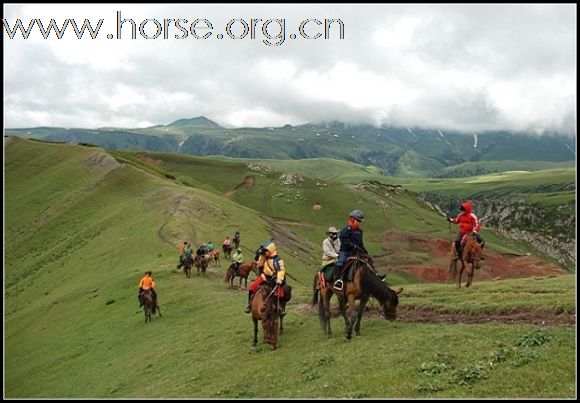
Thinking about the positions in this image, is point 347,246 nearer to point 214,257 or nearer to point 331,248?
point 331,248

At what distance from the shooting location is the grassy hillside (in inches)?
516

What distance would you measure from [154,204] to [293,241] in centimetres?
2844

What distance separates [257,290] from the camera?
20938 mm

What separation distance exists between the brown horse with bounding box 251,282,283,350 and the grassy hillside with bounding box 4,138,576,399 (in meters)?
0.66

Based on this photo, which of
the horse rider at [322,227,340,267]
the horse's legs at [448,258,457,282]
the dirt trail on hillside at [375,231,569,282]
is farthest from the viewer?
the dirt trail on hillside at [375,231,569,282]

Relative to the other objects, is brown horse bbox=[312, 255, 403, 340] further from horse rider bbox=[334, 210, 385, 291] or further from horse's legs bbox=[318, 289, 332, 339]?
horse's legs bbox=[318, 289, 332, 339]

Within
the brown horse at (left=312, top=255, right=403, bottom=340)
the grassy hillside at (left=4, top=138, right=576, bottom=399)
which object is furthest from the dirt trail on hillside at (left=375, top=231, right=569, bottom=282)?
the brown horse at (left=312, top=255, right=403, bottom=340)

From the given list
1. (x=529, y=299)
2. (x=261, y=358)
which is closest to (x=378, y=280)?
(x=261, y=358)

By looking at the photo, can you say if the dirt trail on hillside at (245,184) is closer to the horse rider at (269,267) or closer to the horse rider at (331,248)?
the horse rider at (269,267)

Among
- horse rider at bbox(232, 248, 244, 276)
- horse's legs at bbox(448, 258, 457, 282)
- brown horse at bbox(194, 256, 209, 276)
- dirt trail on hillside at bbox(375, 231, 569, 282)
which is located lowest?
dirt trail on hillside at bbox(375, 231, 569, 282)

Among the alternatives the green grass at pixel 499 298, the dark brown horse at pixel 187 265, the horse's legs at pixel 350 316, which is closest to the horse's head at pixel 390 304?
the horse's legs at pixel 350 316

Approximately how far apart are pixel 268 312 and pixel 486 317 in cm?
927

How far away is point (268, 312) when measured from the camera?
19.9 meters

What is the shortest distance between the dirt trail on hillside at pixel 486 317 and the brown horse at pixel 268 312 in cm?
447
